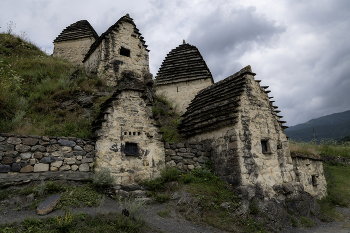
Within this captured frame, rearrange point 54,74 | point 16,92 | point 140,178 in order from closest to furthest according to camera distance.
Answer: point 140,178 → point 16,92 → point 54,74

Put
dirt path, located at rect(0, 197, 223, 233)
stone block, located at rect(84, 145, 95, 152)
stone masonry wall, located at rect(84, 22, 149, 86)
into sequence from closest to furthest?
dirt path, located at rect(0, 197, 223, 233)
stone block, located at rect(84, 145, 95, 152)
stone masonry wall, located at rect(84, 22, 149, 86)

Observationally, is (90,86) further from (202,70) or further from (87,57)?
(202,70)

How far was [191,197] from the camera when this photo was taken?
7008 millimetres

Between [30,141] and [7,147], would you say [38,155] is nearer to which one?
[30,141]

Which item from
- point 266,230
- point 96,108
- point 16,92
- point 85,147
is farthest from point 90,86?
point 266,230

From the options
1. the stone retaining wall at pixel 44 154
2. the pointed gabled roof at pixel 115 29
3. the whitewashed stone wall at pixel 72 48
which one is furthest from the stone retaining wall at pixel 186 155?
the whitewashed stone wall at pixel 72 48

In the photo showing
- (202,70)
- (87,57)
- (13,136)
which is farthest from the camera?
(202,70)

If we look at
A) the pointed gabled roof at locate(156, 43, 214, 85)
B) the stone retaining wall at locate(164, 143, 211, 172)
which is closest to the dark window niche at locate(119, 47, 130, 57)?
the pointed gabled roof at locate(156, 43, 214, 85)

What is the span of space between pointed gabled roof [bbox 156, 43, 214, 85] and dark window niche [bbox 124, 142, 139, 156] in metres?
9.04

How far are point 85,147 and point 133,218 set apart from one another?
2819 millimetres

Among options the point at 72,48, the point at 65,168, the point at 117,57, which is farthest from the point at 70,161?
the point at 72,48

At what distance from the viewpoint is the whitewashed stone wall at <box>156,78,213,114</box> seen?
51.5 ft

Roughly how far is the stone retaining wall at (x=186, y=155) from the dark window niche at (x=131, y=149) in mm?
1159

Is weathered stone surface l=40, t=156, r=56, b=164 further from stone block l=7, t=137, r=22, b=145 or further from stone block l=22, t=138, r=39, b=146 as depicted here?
stone block l=7, t=137, r=22, b=145
